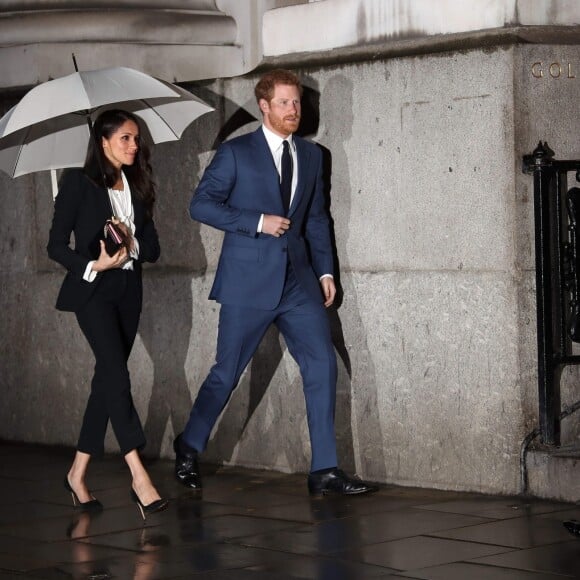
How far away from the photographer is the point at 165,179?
31.5 ft

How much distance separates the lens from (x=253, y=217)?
8031 mm

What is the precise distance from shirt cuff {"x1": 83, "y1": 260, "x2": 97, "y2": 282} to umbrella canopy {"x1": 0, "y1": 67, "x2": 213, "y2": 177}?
75cm

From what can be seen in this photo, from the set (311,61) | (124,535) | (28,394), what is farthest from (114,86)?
(28,394)

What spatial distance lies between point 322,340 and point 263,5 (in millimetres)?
2385

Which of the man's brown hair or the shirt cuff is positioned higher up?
the man's brown hair

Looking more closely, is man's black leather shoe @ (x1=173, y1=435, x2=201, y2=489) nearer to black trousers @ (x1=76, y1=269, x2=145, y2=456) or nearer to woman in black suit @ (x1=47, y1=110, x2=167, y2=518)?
woman in black suit @ (x1=47, y1=110, x2=167, y2=518)

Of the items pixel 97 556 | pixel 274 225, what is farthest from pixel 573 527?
pixel 274 225

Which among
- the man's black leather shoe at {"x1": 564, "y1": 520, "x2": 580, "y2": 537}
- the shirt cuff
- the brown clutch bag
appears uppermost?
the brown clutch bag

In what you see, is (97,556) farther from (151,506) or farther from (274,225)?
(274,225)

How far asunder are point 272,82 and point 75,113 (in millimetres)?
1134

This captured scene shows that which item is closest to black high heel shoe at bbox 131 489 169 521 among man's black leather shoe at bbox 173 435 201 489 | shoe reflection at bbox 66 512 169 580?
shoe reflection at bbox 66 512 169 580

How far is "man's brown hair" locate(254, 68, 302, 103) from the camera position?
8.03 m

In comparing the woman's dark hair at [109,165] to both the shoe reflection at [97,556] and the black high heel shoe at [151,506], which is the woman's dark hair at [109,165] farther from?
the shoe reflection at [97,556]

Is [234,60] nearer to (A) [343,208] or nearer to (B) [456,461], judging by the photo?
(A) [343,208]
